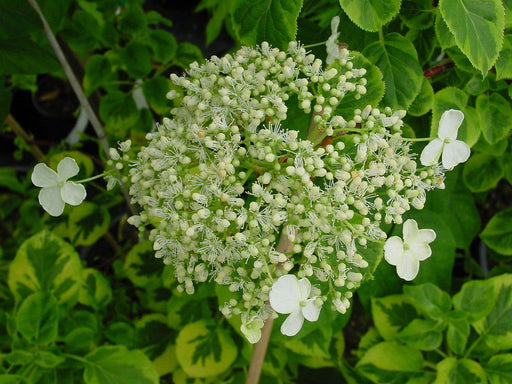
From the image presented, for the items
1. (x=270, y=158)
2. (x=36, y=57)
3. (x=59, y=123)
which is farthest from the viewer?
(x=59, y=123)

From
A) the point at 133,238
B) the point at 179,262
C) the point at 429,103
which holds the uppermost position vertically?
the point at 429,103

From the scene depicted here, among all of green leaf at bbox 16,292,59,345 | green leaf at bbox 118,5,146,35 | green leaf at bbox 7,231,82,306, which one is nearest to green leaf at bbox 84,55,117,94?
green leaf at bbox 118,5,146,35

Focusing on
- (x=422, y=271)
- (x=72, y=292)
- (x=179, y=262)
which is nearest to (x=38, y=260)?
(x=72, y=292)

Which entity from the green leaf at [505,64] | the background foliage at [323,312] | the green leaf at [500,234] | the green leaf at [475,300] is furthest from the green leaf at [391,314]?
the green leaf at [505,64]

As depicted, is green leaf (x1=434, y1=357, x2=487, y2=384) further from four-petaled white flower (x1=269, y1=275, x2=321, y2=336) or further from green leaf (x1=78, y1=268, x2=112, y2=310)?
green leaf (x1=78, y1=268, x2=112, y2=310)

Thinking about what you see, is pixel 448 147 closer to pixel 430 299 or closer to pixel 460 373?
pixel 430 299

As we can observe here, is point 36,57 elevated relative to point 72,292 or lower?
elevated

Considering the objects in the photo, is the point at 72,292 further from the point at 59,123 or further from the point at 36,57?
the point at 59,123

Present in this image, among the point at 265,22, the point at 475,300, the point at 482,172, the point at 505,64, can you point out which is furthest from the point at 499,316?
the point at 265,22
